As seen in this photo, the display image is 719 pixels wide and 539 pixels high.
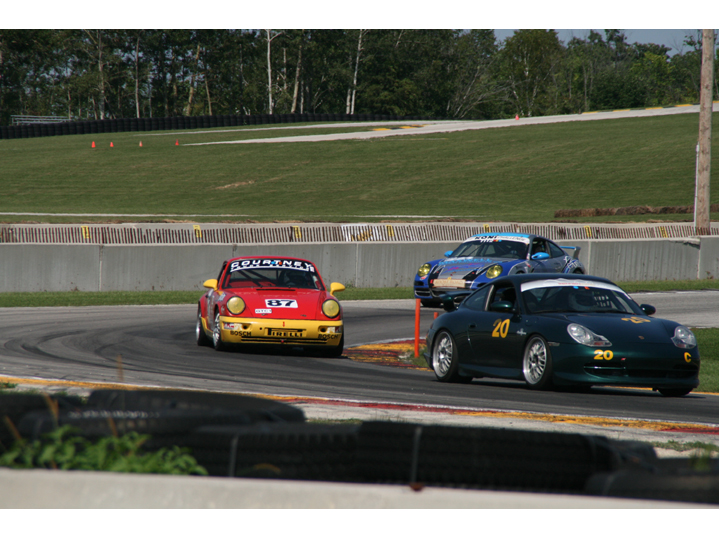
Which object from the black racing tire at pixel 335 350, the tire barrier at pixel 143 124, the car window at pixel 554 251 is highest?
the tire barrier at pixel 143 124

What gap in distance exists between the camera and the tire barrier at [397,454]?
139 inches

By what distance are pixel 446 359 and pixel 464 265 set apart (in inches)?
296

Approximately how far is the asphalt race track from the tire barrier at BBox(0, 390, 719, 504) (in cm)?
239

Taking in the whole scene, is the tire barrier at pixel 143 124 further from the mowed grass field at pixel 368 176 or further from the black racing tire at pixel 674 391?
the black racing tire at pixel 674 391

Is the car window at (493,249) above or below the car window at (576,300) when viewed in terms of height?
above

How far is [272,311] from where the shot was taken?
39.5 feet

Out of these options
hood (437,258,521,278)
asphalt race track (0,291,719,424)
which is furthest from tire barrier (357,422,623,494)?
hood (437,258,521,278)

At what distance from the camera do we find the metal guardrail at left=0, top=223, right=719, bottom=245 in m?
21.5

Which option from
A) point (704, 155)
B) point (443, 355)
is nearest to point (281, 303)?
point (443, 355)

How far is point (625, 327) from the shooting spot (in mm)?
9273

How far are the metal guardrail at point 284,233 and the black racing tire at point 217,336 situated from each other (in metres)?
8.87

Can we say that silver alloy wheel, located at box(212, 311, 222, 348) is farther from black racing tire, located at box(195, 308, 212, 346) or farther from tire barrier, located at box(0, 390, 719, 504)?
tire barrier, located at box(0, 390, 719, 504)

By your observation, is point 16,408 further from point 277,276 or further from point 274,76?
point 274,76

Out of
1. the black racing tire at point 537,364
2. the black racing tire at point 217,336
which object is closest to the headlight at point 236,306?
the black racing tire at point 217,336
